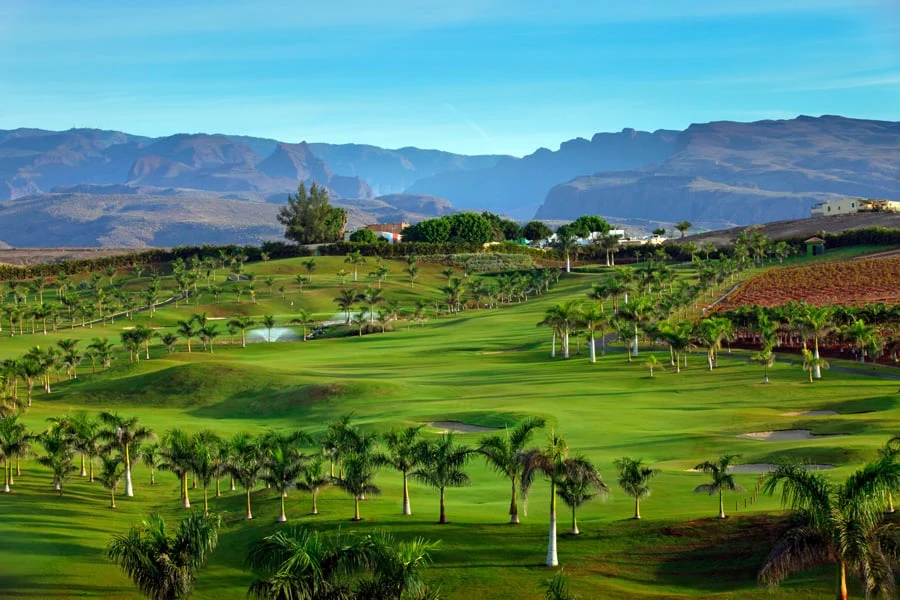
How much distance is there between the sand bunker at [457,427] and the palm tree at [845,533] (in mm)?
39340

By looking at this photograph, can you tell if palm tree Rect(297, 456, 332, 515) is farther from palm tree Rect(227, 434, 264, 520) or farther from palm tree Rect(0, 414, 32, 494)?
palm tree Rect(0, 414, 32, 494)

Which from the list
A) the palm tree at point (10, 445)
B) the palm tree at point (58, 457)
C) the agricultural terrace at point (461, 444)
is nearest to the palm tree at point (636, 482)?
the agricultural terrace at point (461, 444)

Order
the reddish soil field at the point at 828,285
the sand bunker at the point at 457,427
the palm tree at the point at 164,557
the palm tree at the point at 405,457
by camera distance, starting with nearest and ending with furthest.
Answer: the palm tree at the point at 164,557 → the palm tree at the point at 405,457 → the sand bunker at the point at 457,427 → the reddish soil field at the point at 828,285

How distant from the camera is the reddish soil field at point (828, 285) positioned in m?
137

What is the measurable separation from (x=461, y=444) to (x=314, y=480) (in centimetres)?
1544

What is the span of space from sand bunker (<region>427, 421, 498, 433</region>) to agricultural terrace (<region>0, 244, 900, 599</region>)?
0.77 feet

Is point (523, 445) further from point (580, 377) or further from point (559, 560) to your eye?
point (580, 377)

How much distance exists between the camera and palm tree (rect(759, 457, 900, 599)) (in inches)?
1112

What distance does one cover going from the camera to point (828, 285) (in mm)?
148875

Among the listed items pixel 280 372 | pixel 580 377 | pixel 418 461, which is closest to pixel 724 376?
pixel 580 377

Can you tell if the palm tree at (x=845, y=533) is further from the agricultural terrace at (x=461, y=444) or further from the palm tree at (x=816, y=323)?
the palm tree at (x=816, y=323)

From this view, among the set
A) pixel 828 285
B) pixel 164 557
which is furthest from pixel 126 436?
pixel 828 285

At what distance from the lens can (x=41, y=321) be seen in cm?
15525

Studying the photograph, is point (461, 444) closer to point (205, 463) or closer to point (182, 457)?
point (205, 463)
